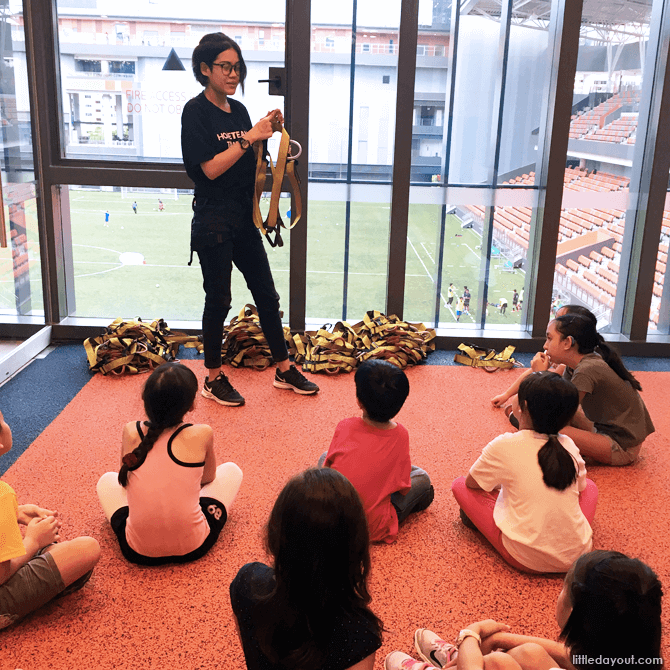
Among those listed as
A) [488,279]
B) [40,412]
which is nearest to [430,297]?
[488,279]

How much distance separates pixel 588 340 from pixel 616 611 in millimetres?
1823

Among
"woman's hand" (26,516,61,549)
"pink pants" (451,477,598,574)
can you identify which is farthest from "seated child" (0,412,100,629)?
"pink pants" (451,477,598,574)

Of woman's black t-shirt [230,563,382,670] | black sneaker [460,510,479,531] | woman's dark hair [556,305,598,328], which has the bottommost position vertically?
black sneaker [460,510,479,531]

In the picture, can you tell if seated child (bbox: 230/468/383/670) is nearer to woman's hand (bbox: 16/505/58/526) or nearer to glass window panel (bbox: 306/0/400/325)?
woman's hand (bbox: 16/505/58/526)

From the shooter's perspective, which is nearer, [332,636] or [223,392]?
[332,636]

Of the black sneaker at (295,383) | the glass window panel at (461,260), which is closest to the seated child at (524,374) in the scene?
the black sneaker at (295,383)

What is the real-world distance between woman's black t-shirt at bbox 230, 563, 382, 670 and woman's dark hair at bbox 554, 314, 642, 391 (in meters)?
1.83

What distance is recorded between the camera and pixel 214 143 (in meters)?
3.08

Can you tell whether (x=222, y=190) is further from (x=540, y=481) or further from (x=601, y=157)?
(x=601, y=157)

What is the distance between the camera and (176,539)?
2035 mm

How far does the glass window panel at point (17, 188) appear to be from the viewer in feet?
12.2

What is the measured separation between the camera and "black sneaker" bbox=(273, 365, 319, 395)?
139 inches

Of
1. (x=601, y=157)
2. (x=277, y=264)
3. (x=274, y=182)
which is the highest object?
(x=601, y=157)

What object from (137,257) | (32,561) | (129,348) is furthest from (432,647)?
(137,257)
